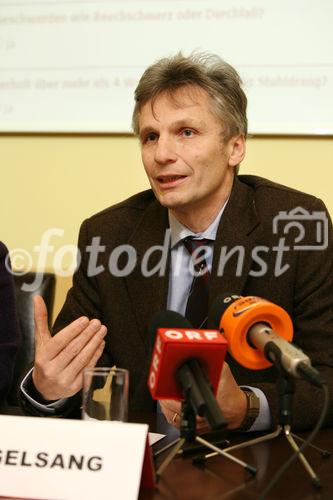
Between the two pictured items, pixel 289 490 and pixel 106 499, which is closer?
pixel 106 499

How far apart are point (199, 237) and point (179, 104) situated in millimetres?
356

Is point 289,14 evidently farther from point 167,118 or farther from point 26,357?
point 26,357

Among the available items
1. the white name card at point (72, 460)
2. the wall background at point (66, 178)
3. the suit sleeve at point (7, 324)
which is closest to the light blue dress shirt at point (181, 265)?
the suit sleeve at point (7, 324)

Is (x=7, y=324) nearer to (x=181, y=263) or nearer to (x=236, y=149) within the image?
(x=181, y=263)

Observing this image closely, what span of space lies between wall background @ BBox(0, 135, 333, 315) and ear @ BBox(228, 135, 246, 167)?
1.79 ft

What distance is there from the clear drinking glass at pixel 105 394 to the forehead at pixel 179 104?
853mm

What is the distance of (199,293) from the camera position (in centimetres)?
183

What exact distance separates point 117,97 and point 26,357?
1002 millimetres

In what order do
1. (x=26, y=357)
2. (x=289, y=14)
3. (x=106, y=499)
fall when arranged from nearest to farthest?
1. (x=106, y=499)
2. (x=26, y=357)
3. (x=289, y=14)

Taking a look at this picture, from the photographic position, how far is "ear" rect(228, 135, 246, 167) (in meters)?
1.93

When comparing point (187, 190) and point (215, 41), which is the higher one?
point (215, 41)

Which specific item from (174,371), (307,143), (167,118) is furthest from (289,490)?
(307,143)

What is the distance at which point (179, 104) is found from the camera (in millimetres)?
1805

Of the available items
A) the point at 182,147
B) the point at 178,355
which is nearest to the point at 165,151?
the point at 182,147
